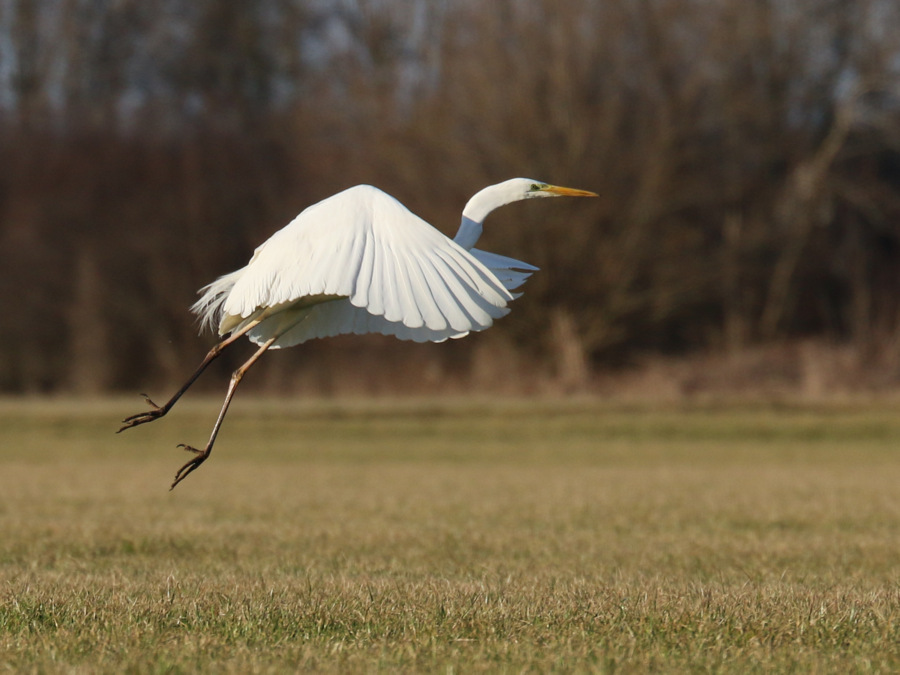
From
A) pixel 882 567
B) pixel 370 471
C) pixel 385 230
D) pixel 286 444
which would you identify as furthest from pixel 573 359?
pixel 385 230

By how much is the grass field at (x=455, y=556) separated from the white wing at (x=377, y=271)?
1273 mm

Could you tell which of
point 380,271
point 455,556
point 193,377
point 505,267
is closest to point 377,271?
point 380,271

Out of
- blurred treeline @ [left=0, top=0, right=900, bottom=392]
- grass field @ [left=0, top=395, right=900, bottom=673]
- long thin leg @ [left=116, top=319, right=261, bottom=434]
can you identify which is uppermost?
blurred treeline @ [left=0, top=0, right=900, bottom=392]

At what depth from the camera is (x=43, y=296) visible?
34312 mm

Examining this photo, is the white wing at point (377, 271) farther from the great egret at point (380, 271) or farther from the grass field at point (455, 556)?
the grass field at point (455, 556)

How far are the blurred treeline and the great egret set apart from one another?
23.0 metres

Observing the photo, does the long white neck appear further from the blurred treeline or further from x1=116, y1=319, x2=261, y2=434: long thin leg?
the blurred treeline

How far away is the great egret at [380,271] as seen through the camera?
17.1 feet

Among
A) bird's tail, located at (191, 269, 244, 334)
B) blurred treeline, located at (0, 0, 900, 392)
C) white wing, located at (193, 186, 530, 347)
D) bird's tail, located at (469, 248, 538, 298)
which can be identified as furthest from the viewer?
blurred treeline, located at (0, 0, 900, 392)

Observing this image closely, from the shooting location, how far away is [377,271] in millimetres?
5473

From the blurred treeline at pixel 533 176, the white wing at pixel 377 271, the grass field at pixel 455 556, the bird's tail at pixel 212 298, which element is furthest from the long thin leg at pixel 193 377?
the blurred treeline at pixel 533 176

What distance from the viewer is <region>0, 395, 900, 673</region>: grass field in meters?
4.48

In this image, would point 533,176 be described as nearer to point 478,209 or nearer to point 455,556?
point 455,556

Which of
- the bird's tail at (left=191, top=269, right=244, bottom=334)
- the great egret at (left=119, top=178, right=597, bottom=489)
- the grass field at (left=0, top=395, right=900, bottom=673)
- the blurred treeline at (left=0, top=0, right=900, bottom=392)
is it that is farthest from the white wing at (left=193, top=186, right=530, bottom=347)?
the blurred treeline at (left=0, top=0, right=900, bottom=392)
